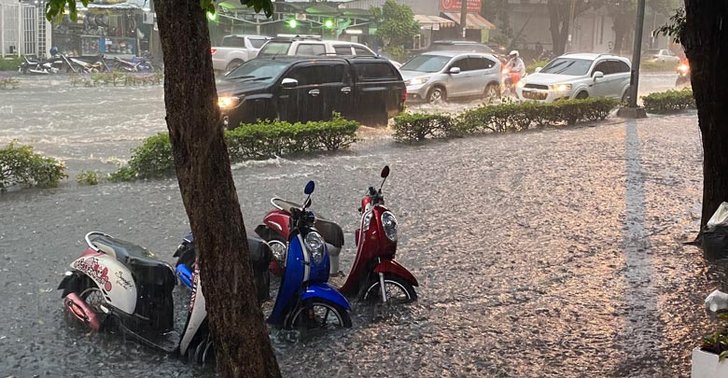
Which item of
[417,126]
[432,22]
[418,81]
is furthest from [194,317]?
[432,22]

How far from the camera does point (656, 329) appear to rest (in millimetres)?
5969

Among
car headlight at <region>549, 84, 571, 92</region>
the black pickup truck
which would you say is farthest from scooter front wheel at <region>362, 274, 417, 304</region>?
car headlight at <region>549, 84, 571, 92</region>

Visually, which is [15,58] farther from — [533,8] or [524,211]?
[533,8]

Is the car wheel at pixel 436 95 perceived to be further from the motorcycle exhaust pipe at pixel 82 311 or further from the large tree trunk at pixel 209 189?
the large tree trunk at pixel 209 189

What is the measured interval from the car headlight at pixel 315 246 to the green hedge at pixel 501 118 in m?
9.51

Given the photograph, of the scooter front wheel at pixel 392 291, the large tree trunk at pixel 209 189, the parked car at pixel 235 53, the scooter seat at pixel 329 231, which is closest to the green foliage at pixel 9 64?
the parked car at pixel 235 53

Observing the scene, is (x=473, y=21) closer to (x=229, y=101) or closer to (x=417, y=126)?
(x=417, y=126)

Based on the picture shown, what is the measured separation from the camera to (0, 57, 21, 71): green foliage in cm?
2872

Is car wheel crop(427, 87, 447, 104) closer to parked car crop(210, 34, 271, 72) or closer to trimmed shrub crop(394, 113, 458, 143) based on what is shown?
trimmed shrub crop(394, 113, 458, 143)

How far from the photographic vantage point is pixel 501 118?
1695cm

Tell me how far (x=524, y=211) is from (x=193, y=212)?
6671 mm

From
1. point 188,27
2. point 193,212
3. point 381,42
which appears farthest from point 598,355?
point 381,42

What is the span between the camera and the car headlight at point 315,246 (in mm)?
5590

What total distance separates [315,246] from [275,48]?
1871 cm
